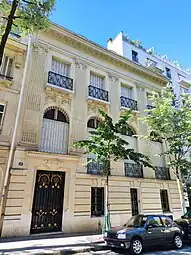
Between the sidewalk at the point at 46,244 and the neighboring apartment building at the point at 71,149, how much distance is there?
2.92 ft

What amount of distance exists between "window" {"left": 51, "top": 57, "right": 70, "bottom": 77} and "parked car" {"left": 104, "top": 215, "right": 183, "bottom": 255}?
33.1 ft

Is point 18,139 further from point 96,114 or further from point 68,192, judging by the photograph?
point 96,114

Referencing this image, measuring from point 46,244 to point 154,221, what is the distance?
14.7 feet

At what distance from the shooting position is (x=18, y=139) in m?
10.1

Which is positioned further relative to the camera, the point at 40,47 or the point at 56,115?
the point at 40,47

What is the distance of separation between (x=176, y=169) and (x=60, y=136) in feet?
26.9

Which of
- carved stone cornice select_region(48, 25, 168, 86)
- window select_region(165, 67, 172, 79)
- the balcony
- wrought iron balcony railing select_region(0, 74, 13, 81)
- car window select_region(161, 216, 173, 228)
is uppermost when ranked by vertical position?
window select_region(165, 67, 172, 79)

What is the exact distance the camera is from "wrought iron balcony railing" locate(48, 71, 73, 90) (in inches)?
485

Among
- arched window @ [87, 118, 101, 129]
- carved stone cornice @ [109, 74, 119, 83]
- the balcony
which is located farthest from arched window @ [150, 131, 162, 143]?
carved stone cornice @ [109, 74, 119, 83]

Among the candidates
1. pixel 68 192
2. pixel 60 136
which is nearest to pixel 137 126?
pixel 60 136

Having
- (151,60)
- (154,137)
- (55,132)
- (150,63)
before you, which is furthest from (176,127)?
(151,60)

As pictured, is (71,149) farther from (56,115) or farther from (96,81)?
(96,81)

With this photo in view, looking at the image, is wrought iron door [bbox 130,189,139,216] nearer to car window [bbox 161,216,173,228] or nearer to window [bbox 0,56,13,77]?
car window [bbox 161,216,173,228]

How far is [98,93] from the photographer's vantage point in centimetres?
1408
